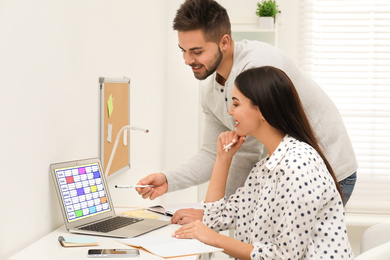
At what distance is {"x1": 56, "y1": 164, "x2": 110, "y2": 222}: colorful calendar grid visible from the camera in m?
1.64

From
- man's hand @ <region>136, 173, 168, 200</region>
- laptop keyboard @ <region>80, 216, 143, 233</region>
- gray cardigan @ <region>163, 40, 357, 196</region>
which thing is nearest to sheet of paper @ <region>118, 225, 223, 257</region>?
laptop keyboard @ <region>80, 216, 143, 233</region>

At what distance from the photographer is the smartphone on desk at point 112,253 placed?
1.32m

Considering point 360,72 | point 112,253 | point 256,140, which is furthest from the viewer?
point 360,72

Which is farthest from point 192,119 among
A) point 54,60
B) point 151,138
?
point 54,60

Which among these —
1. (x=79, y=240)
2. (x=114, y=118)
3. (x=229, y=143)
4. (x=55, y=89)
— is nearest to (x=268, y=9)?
(x=114, y=118)

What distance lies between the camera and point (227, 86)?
6.24 feet

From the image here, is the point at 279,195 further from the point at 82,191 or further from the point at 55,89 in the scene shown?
the point at 55,89

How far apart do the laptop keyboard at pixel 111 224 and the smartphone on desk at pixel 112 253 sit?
0.80ft

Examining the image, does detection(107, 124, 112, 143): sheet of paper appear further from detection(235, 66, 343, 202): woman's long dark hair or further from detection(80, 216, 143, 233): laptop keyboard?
detection(235, 66, 343, 202): woman's long dark hair

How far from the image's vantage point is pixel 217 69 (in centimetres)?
194

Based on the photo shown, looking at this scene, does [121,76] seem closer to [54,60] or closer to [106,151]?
[106,151]

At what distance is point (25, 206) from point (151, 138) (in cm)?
180

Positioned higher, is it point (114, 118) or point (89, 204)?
point (114, 118)

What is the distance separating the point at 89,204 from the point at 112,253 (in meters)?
0.44
